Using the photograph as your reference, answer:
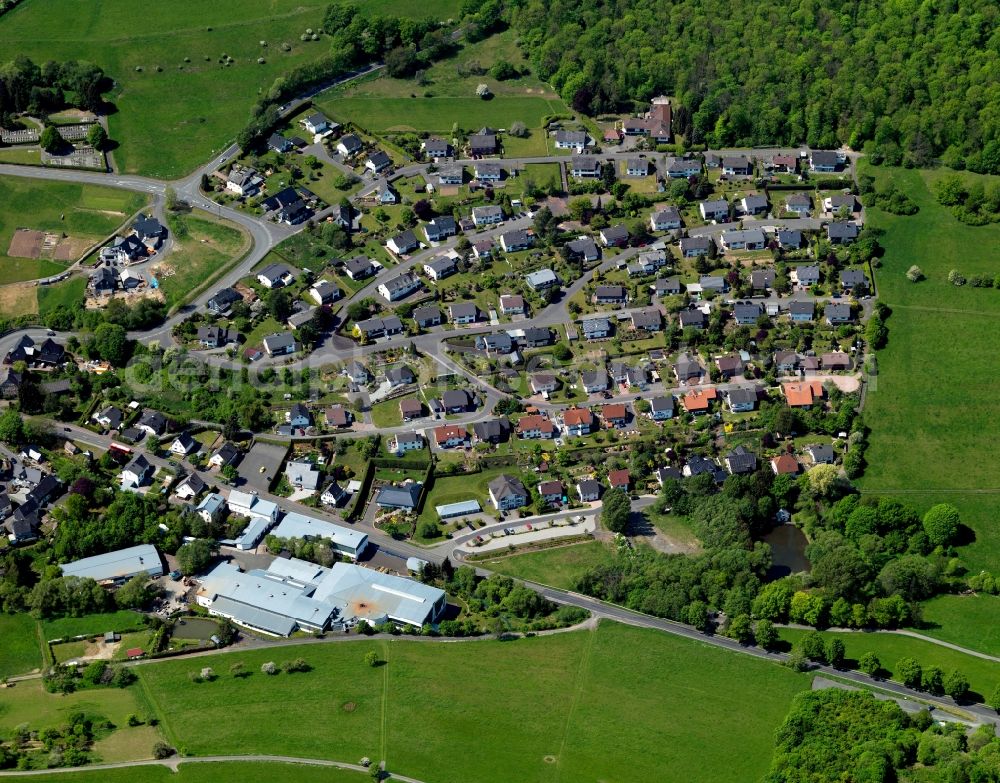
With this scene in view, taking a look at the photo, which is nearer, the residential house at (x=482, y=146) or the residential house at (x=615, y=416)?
the residential house at (x=615, y=416)

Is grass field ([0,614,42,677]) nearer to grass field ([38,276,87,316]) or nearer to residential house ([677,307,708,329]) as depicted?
grass field ([38,276,87,316])

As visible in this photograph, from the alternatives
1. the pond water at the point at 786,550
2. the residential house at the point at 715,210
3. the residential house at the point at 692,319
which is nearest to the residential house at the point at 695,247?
the residential house at the point at 715,210

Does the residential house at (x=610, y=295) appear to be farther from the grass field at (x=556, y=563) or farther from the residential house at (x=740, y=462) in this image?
the grass field at (x=556, y=563)

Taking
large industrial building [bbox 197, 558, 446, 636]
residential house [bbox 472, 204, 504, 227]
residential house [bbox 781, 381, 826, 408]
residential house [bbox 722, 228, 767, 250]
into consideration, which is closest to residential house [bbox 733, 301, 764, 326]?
residential house [bbox 781, 381, 826, 408]

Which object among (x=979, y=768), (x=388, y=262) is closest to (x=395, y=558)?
(x=388, y=262)

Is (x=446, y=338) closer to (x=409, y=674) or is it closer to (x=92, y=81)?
(x=409, y=674)

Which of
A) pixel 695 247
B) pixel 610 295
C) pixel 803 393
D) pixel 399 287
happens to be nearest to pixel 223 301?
pixel 399 287
